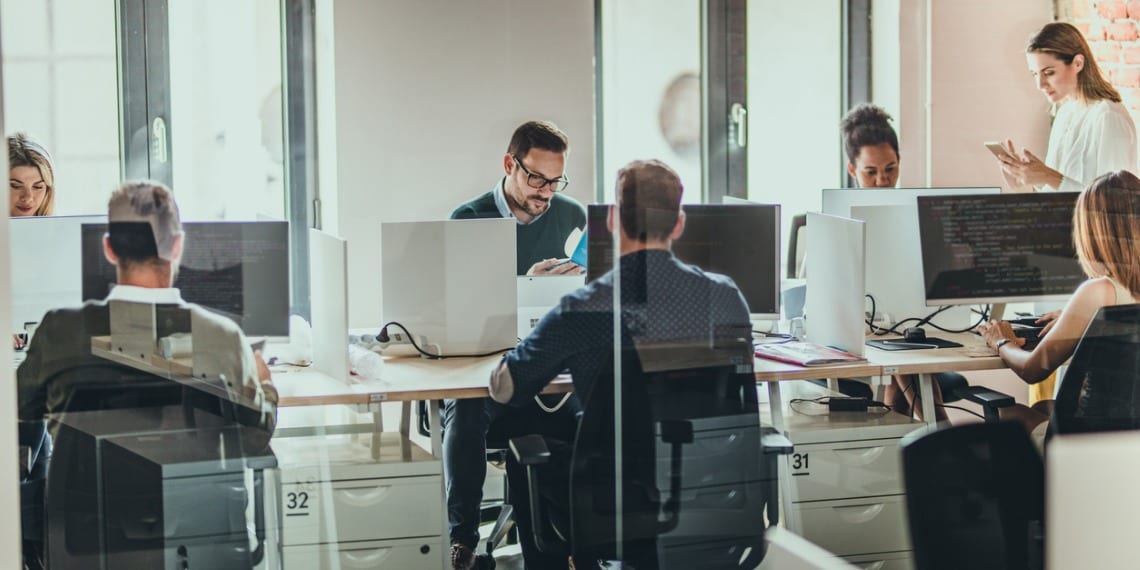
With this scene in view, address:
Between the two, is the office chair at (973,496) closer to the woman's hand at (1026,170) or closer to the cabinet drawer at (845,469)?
the cabinet drawer at (845,469)

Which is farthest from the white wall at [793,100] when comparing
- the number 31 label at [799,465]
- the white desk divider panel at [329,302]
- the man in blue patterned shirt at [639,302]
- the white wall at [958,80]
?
the white desk divider panel at [329,302]

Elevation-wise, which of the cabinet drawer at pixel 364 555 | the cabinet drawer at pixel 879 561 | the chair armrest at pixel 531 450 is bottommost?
the cabinet drawer at pixel 879 561

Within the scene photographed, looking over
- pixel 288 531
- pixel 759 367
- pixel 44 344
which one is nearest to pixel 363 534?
pixel 288 531

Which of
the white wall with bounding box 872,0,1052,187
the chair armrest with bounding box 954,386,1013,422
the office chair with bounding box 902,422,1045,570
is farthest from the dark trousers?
the white wall with bounding box 872,0,1052,187

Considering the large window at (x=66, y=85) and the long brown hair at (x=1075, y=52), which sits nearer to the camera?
the large window at (x=66, y=85)

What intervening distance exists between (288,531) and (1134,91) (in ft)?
8.36

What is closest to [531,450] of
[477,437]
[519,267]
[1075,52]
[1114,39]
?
[477,437]

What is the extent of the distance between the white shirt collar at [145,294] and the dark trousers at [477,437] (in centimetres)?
→ 70

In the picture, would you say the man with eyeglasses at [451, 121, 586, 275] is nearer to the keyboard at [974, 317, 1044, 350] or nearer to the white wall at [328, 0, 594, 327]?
the white wall at [328, 0, 594, 327]

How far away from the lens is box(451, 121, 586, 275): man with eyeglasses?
113 inches

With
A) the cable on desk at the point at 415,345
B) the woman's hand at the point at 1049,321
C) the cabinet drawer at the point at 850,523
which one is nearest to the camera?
the cable on desk at the point at 415,345

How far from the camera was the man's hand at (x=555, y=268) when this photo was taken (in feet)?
9.32

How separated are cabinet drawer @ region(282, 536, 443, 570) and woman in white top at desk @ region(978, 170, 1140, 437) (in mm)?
1601

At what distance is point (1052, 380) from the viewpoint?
3.04 metres
